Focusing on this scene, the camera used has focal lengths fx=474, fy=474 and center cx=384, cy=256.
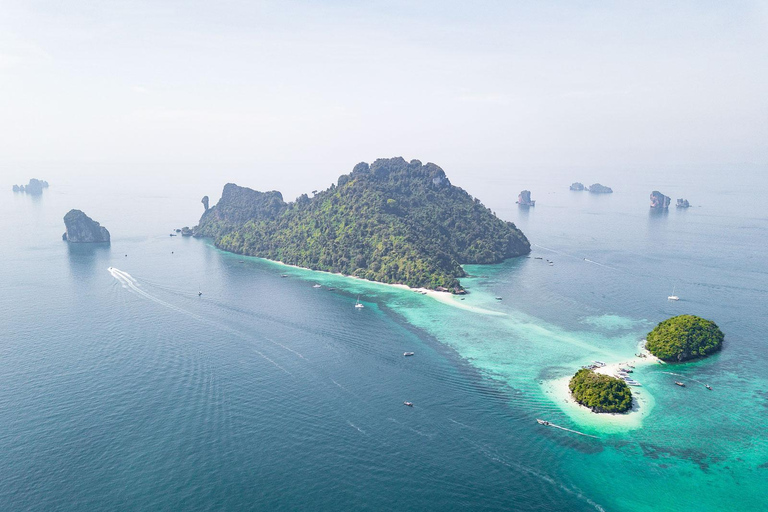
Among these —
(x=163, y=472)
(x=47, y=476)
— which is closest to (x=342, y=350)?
(x=163, y=472)

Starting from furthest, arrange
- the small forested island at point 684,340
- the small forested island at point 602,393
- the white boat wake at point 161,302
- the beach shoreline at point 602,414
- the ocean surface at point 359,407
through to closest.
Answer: the white boat wake at point 161,302
the small forested island at point 684,340
the small forested island at point 602,393
the beach shoreline at point 602,414
the ocean surface at point 359,407

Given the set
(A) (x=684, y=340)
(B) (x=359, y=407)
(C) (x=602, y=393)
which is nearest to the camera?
(B) (x=359, y=407)

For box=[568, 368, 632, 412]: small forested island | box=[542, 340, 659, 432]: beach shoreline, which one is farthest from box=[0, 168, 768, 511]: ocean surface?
box=[568, 368, 632, 412]: small forested island

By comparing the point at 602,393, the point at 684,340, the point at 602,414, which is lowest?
the point at 602,414

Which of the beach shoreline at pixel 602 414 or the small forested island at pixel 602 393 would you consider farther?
the small forested island at pixel 602 393

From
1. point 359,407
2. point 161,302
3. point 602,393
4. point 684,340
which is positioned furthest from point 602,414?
point 161,302

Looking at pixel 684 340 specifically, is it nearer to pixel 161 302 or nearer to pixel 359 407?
pixel 359 407

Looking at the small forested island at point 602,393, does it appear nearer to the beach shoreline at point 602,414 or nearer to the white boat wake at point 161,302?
the beach shoreline at point 602,414

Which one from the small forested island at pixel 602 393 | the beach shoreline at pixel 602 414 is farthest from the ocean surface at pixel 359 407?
the small forested island at pixel 602 393
